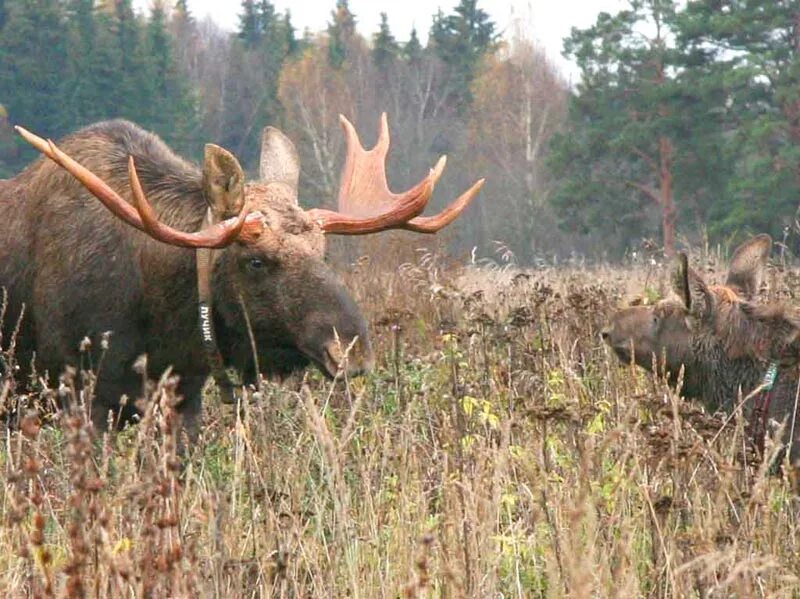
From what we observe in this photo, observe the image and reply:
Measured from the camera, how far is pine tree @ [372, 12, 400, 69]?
212 feet

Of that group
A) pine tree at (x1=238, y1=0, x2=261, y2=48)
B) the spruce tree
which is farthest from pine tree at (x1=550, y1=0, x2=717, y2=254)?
pine tree at (x1=238, y1=0, x2=261, y2=48)

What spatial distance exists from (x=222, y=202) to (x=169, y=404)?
312 cm

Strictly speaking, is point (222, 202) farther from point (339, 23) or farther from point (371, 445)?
point (339, 23)

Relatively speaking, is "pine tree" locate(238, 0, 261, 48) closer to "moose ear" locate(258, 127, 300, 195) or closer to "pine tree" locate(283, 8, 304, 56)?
"pine tree" locate(283, 8, 304, 56)

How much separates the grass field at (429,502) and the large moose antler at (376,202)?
0.63 metres

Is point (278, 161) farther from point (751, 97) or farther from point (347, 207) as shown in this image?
point (751, 97)

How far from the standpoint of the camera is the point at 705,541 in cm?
384

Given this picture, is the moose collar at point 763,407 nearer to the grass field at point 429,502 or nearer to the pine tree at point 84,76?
the grass field at point 429,502

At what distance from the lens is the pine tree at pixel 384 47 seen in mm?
64500

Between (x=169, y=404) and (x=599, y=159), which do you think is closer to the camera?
(x=169, y=404)

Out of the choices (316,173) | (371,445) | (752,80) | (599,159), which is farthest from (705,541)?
(316,173)

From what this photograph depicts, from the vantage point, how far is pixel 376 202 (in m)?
7.55

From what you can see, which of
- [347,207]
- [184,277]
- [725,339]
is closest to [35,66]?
[347,207]

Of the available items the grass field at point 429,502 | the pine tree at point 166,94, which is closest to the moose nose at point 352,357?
the grass field at point 429,502
